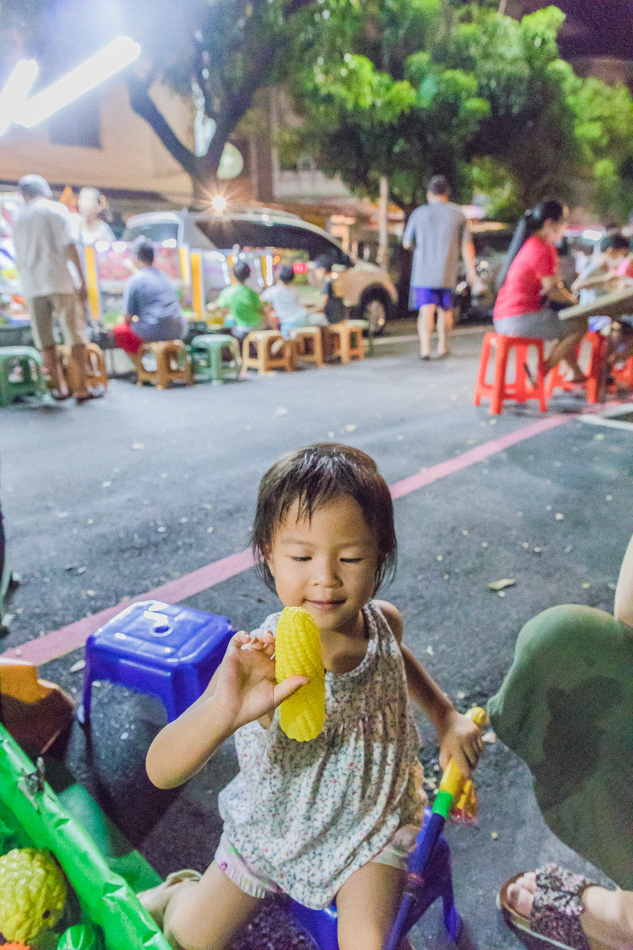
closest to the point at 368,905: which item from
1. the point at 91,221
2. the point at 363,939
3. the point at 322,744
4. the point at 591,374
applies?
the point at 363,939

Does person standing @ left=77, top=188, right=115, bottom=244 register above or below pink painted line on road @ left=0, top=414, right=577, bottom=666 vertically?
above

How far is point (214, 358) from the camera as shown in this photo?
730 cm

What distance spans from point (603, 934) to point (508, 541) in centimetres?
199

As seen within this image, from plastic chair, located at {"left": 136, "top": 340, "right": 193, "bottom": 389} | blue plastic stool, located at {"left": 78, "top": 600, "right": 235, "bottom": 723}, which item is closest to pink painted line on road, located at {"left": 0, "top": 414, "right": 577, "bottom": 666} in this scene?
blue plastic stool, located at {"left": 78, "top": 600, "right": 235, "bottom": 723}

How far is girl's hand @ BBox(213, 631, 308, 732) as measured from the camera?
91 cm

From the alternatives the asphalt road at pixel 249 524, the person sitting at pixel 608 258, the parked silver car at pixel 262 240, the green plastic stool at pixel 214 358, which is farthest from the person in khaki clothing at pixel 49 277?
the person sitting at pixel 608 258

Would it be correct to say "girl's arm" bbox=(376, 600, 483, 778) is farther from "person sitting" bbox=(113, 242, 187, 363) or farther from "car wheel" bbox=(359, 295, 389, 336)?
"car wheel" bbox=(359, 295, 389, 336)

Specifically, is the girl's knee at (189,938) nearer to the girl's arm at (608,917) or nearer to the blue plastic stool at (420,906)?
the blue plastic stool at (420,906)

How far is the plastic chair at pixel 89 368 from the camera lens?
6.41 metres

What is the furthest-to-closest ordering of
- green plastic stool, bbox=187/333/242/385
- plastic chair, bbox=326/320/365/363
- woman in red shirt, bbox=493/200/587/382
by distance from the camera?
plastic chair, bbox=326/320/365/363 < green plastic stool, bbox=187/333/242/385 < woman in red shirt, bbox=493/200/587/382

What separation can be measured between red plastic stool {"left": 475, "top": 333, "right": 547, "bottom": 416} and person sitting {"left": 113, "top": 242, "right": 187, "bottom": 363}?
A: 3599 mm

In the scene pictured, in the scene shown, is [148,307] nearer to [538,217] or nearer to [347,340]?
[347,340]

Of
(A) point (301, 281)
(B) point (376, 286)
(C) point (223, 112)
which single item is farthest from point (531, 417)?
(C) point (223, 112)

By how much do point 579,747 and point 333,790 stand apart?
1.63 ft
